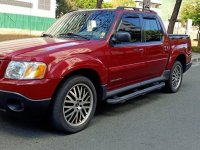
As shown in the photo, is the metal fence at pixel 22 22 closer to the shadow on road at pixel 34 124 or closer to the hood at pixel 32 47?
the shadow on road at pixel 34 124

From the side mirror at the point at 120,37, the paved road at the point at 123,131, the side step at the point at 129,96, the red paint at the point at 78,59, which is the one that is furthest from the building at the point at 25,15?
the side mirror at the point at 120,37

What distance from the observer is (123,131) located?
16.9ft

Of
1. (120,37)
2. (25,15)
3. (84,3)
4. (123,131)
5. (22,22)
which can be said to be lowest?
(123,131)

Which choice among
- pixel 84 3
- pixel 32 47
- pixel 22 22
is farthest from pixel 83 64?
pixel 84 3

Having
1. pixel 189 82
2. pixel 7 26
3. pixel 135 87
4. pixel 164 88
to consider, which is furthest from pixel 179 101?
pixel 7 26

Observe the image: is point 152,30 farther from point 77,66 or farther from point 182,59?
point 77,66

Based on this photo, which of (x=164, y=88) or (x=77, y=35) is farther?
(x=164, y=88)

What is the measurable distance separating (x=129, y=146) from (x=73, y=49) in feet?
4.98

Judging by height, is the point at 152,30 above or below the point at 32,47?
above

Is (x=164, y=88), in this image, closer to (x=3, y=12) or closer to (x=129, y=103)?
(x=129, y=103)

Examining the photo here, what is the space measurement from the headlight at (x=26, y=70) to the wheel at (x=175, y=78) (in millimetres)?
3988

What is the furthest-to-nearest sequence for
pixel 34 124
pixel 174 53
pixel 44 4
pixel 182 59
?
pixel 44 4
pixel 182 59
pixel 174 53
pixel 34 124

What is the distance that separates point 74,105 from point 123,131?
806mm

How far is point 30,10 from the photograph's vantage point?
42.8 m
